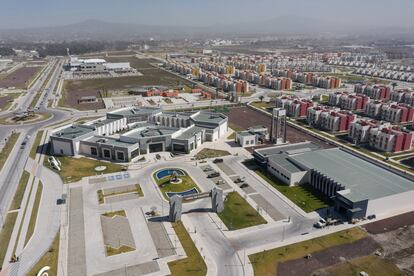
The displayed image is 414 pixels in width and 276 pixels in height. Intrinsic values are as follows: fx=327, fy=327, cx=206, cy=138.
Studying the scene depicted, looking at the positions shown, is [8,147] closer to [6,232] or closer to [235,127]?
[6,232]

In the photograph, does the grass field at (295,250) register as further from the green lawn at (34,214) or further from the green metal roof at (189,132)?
the green metal roof at (189,132)

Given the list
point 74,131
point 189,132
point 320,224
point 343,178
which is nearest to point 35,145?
point 74,131

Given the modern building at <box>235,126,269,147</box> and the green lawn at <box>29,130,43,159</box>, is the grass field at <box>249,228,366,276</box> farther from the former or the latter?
the green lawn at <box>29,130,43,159</box>

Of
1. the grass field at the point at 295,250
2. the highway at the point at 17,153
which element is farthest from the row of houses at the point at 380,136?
the highway at the point at 17,153

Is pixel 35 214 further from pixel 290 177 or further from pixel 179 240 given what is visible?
pixel 290 177

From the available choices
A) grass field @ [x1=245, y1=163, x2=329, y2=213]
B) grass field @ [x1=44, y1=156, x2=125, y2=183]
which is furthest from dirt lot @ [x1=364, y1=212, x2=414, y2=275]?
grass field @ [x1=44, y1=156, x2=125, y2=183]

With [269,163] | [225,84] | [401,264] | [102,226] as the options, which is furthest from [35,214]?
[225,84]
